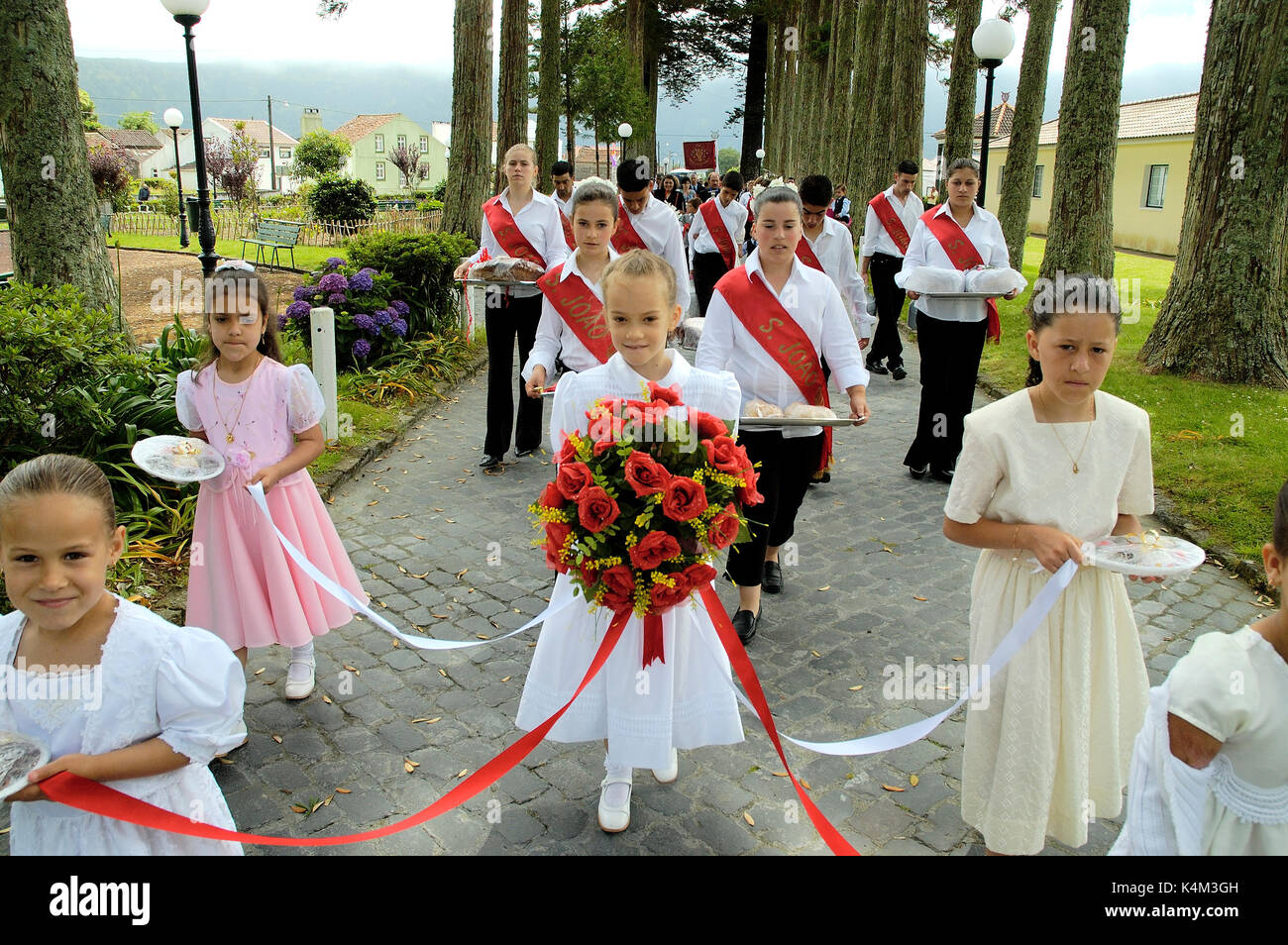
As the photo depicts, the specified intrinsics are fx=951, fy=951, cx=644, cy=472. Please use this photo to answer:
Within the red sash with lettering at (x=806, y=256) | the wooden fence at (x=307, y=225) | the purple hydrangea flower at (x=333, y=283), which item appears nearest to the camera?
the red sash with lettering at (x=806, y=256)

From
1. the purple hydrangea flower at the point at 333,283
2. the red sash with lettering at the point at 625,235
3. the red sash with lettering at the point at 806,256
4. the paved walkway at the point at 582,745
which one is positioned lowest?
the paved walkway at the point at 582,745

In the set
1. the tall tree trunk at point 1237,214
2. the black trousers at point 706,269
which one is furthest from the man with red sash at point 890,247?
the tall tree trunk at point 1237,214

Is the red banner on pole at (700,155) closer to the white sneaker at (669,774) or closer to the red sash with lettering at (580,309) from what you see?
the red sash with lettering at (580,309)

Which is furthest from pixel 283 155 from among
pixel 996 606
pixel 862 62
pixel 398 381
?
pixel 996 606

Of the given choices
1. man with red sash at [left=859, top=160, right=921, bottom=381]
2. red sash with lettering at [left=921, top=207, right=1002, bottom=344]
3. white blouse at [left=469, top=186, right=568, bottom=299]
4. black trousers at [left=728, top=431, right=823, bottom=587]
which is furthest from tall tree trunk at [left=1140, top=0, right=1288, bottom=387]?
black trousers at [left=728, top=431, right=823, bottom=587]

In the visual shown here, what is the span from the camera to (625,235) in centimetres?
801

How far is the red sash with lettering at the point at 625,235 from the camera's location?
7.88 meters

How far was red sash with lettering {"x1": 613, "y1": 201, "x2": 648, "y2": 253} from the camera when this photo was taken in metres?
7.88

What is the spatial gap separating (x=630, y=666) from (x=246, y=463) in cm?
188

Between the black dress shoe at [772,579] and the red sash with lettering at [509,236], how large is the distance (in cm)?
346

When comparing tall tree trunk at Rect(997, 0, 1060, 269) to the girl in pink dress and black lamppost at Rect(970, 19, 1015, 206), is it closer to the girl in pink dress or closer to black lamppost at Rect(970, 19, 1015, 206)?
black lamppost at Rect(970, 19, 1015, 206)

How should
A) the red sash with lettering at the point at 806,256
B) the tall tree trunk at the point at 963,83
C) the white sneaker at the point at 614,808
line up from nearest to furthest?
the white sneaker at the point at 614,808
the red sash with lettering at the point at 806,256
the tall tree trunk at the point at 963,83

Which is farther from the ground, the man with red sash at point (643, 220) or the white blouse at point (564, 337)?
the man with red sash at point (643, 220)

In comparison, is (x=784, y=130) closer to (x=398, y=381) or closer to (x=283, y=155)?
(x=398, y=381)
